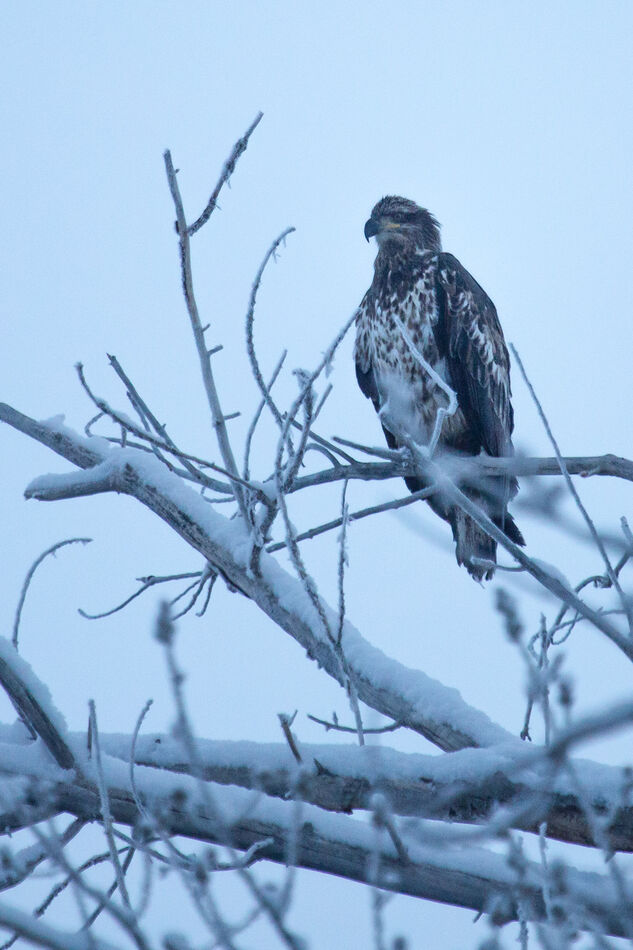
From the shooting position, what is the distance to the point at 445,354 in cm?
653

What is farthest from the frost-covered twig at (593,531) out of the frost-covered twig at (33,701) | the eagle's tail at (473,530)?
the eagle's tail at (473,530)

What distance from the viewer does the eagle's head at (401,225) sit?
7.23m

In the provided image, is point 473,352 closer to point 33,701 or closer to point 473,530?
point 473,530

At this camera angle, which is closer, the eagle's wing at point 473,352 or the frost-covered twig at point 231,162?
the frost-covered twig at point 231,162

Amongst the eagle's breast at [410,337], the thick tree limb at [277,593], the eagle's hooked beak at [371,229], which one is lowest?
the thick tree limb at [277,593]

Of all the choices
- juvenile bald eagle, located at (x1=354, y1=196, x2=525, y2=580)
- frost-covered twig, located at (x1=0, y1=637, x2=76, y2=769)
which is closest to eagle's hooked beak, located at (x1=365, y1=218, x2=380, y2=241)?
juvenile bald eagle, located at (x1=354, y1=196, x2=525, y2=580)

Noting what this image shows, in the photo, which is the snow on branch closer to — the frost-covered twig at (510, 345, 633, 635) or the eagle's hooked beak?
the frost-covered twig at (510, 345, 633, 635)

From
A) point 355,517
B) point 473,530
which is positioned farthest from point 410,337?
point 355,517

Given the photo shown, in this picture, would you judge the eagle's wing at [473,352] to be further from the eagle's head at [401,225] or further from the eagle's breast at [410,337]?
the eagle's head at [401,225]

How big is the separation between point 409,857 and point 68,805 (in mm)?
889

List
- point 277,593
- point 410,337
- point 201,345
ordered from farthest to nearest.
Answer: point 410,337
point 277,593
point 201,345

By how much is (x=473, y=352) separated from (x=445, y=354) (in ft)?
0.56

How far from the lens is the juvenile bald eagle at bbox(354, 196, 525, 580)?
21.3 feet

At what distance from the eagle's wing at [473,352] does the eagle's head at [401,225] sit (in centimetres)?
48
